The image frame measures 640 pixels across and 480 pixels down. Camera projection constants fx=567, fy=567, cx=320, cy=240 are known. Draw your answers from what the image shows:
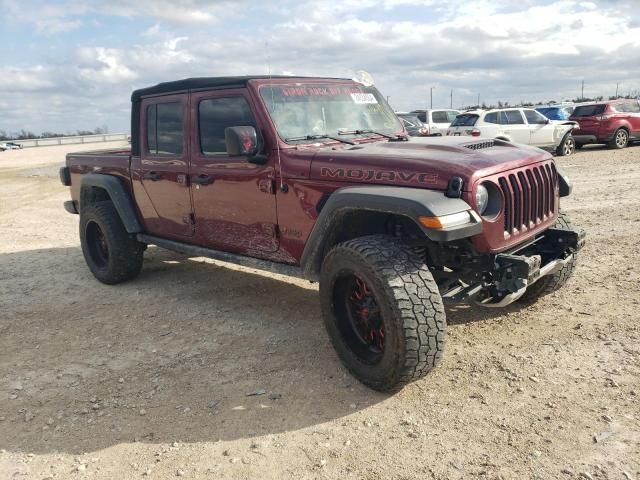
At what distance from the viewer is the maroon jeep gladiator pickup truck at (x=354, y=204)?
334cm

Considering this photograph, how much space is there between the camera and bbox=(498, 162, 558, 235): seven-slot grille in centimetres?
358

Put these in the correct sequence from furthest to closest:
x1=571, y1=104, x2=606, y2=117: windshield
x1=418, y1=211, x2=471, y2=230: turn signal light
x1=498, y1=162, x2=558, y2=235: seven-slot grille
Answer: x1=571, y1=104, x2=606, y2=117: windshield
x1=498, y1=162, x2=558, y2=235: seven-slot grille
x1=418, y1=211, x2=471, y2=230: turn signal light

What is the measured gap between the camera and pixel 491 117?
16.2 meters

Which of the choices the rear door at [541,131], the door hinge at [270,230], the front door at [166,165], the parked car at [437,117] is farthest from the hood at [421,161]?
the parked car at [437,117]

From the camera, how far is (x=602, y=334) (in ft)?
13.5

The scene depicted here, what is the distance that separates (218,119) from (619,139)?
1660 centimetres

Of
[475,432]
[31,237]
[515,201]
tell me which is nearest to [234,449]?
[475,432]

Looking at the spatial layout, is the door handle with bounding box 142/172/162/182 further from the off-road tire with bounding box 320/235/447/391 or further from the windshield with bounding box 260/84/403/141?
the off-road tire with bounding box 320/235/447/391

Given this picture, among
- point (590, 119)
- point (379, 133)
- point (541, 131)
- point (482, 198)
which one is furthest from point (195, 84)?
point (590, 119)

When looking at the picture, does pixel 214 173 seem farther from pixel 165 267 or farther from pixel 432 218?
pixel 165 267

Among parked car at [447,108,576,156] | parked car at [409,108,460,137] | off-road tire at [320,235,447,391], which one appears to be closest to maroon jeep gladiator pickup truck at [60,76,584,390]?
off-road tire at [320,235,447,391]

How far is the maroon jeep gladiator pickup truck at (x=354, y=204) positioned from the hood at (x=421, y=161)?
12 millimetres

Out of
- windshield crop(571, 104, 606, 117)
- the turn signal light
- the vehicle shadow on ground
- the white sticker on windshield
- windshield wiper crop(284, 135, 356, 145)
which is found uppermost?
windshield crop(571, 104, 606, 117)

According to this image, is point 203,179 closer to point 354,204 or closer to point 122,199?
point 122,199
